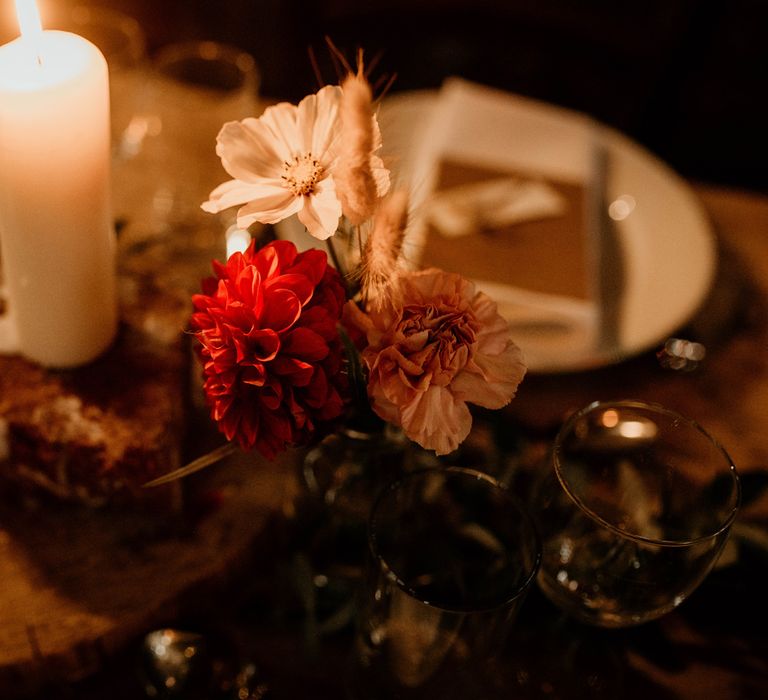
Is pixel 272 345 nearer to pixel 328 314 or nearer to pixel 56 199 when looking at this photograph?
pixel 328 314

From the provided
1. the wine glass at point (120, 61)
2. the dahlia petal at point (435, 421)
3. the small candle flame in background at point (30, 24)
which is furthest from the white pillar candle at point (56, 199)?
the wine glass at point (120, 61)

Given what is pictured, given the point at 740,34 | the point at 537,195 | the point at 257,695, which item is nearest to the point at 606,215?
the point at 537,195

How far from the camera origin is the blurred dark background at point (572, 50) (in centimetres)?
126

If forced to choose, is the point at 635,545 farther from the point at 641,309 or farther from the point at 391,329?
the point at 641,309

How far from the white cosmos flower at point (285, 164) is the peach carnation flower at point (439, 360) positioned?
1.9 inches

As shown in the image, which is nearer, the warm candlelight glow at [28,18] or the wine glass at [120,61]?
the warm candlelight glow at [28,18]

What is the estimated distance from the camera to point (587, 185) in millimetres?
873

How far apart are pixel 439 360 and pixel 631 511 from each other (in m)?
0.27

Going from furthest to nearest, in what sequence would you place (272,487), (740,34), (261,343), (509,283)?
(740,34) < (509,283) < (272,487) < (261,343)

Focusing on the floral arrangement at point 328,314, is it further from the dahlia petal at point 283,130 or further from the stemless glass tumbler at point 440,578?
the stemless glass tumbler at point 440,578

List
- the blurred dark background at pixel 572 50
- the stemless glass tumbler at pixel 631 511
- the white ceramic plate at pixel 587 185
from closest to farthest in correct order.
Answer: the stemless glass tumbler at pixel 631 511, the white ceramic plate at pixel 587 185, the blurred dark background at pixel 572 50

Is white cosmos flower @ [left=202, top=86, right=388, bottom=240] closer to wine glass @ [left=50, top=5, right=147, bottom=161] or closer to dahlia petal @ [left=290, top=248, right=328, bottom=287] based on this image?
dahlia petal @ [left=290, top=248, right=328, bottom=287]

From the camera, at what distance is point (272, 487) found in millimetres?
570

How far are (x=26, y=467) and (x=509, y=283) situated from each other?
0.43 m
